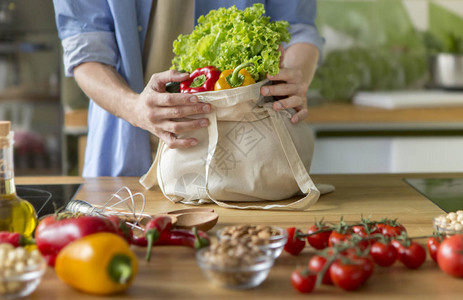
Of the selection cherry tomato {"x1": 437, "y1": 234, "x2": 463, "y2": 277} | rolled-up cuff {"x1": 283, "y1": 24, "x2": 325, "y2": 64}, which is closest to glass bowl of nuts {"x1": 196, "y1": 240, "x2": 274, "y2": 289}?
cherry tomato {"x1": 437, "y1": 234, "x2": 463, "y2": 277}

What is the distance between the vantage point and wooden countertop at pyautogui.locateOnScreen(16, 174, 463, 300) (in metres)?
0.76

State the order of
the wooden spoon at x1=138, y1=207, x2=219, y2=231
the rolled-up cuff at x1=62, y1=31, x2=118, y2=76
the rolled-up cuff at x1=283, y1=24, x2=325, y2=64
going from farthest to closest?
the rolled-up cuff at x1=283, y1=24, x2=325, y2=64, the rolled-up cuff at x1=62, y1=31, x2=118, y2=76, the wooden spoon at x1=138, y1=207, x2=219, y2=231

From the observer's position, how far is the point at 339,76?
329 centimetres

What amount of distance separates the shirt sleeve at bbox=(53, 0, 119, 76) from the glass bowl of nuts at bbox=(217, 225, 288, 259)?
79cm

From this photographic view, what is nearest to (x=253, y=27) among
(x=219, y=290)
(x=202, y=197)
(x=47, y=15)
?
(x=202, y=197)

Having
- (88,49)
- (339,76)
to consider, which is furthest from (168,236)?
(339,76)

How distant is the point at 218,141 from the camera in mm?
1212

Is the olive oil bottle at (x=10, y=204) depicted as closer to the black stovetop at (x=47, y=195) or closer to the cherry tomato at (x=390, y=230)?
the black stovetop at (x=47, y=195)

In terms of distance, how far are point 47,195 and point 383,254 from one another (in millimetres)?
847

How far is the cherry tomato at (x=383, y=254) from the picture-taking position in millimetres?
830

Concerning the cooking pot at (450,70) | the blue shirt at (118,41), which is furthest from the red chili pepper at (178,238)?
the cooking pot at (450,70)

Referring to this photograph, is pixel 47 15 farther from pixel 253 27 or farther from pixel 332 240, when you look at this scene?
Result: pixel 332 240

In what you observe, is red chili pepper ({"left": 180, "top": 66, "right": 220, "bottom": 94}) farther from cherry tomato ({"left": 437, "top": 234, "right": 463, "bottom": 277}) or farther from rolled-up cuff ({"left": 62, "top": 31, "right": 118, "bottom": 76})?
cherry tomato ({"left": 437, "top": 234, "right": 463, "bottom": 277})

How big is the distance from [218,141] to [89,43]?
0.50 m
